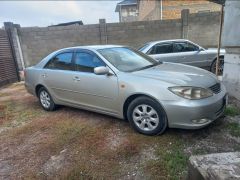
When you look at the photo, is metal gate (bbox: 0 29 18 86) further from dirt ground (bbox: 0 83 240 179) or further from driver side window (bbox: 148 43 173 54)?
driver side window (bbox: 148 43 173 54)

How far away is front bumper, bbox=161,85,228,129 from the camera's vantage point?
310 cm

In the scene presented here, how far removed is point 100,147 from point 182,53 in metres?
5.51

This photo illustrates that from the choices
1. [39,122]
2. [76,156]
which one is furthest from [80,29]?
[76,156]

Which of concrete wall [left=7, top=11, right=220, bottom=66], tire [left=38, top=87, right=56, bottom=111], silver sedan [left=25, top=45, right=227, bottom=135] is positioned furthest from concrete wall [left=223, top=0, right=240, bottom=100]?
concrete wall [left=7, top=11, right=220, bottom=66]

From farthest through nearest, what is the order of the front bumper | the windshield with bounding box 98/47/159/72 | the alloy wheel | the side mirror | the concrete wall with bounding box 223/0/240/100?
the concrete wall with bounding box 223/0/240/100, the windshield with bounding box 98/47/159/72, the side mirror, the alloy wheel, the front bumper

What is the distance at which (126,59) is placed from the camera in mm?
4246

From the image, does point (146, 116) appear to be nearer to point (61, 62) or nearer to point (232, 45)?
point (61, 62)

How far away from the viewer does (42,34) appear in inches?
461

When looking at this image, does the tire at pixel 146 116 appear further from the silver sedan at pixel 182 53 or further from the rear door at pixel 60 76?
the silver sedan at pixel 182 53

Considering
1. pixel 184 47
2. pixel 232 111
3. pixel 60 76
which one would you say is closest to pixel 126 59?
pixel 60 76

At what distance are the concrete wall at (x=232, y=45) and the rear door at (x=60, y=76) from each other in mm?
3433

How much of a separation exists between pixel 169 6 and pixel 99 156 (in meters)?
17.4

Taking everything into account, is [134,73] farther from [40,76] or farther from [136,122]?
[40,76]

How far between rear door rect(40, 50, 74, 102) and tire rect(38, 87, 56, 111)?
226mm
